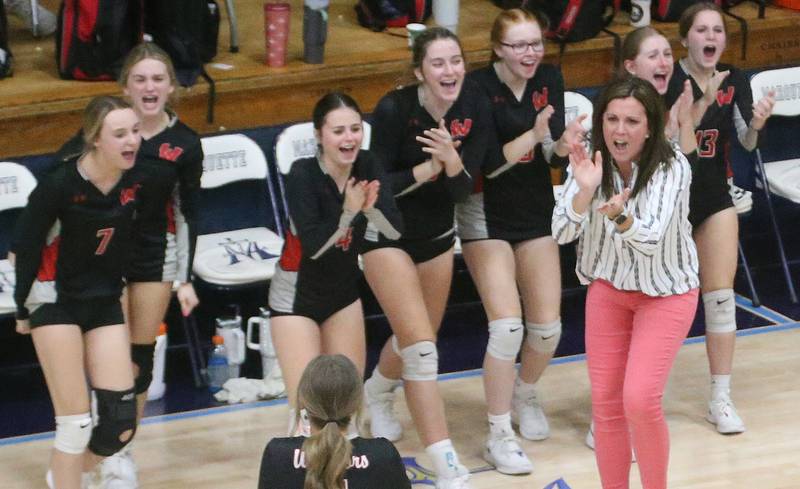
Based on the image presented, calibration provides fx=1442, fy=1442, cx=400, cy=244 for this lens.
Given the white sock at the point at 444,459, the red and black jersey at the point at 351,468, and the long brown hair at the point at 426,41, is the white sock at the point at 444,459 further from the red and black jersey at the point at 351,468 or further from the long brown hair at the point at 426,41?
the red and black jersey at the point at 351,468

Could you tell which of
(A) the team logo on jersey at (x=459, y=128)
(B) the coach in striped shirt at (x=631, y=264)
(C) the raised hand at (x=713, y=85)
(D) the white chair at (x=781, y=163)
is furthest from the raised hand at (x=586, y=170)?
(D) the white chair at (x=781, y=163)

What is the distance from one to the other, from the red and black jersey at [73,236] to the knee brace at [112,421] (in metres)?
0.37

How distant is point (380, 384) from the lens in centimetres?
619

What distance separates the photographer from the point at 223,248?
7.00m

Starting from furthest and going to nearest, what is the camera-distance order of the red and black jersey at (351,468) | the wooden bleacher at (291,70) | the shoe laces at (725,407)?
1. the wooden bleacher at (291,70)
2. the shoe laces at (725,407)
3. the red and black jersey at (351,468)

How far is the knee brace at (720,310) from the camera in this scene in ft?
20.4

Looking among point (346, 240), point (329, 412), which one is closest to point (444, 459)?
point (346, 240)

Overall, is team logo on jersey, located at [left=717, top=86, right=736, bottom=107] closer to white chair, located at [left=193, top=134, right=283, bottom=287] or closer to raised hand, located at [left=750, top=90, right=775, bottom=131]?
raised hand, located at [left=750, top=90, right=775, bottom=131]

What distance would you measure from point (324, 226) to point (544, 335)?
130 centimetres

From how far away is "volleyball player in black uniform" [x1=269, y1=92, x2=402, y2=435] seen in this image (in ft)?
17.1

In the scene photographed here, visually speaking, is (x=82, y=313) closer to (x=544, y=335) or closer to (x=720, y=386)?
(x=544, y=335)

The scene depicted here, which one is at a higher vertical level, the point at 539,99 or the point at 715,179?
the point at 539,99

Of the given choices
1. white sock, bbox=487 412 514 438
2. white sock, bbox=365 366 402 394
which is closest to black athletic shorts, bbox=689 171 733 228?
white sock, bbox=487 412 514 438

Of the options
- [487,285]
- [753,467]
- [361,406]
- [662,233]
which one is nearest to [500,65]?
[487,285]
